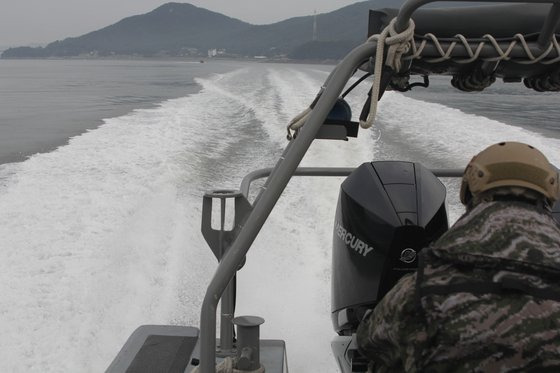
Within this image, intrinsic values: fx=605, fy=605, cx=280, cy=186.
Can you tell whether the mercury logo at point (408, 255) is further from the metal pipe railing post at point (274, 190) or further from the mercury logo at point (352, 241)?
the metal pipe railing post at point (274, 190)

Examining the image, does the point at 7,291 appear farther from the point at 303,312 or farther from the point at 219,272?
the point at 219,272

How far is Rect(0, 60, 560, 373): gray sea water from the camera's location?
9.50 ft

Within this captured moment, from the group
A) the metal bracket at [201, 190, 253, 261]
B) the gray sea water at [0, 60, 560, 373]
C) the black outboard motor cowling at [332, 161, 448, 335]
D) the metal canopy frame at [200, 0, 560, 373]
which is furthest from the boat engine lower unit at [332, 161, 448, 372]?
the gray sea water at [0, 60, 560, 373]

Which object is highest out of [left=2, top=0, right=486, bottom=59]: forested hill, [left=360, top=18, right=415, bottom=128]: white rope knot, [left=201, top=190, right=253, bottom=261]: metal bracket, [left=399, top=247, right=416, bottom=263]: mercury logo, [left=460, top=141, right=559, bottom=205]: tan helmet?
[left=2, top=0, right=486, bottom=59]: forested hill

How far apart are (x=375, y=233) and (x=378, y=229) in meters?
0.02

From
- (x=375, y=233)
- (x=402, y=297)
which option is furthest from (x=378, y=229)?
(x=402, y=297)

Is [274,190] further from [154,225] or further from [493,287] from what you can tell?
[154,225]

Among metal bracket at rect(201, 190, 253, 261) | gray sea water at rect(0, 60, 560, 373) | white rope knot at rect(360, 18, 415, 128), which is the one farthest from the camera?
gray sea water at rect(0, 60, 560, 373)

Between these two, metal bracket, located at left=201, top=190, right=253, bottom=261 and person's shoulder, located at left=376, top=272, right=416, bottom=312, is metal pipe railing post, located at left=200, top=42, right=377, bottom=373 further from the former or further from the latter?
person's shoulder, located at left=376, top=272, right=416, bottom=312

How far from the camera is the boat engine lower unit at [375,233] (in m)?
1.91

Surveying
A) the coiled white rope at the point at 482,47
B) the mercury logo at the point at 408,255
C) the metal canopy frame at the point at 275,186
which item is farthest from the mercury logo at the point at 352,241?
the coiled white rope at the point at 482,47

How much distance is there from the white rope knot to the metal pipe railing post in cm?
6

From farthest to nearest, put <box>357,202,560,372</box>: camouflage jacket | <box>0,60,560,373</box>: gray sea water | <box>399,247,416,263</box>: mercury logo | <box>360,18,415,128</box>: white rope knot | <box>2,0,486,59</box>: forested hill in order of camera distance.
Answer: <box>2,0,486,59</box>: forested hill
<box>0,60,560,373</box>: gray sea water
<box>399,247,416,263</box>: mercury logo
<box>360,18,415,128</box>: white rope knot
<box>357,202,560,372</box>: camouflage jacket

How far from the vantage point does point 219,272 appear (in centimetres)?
139
